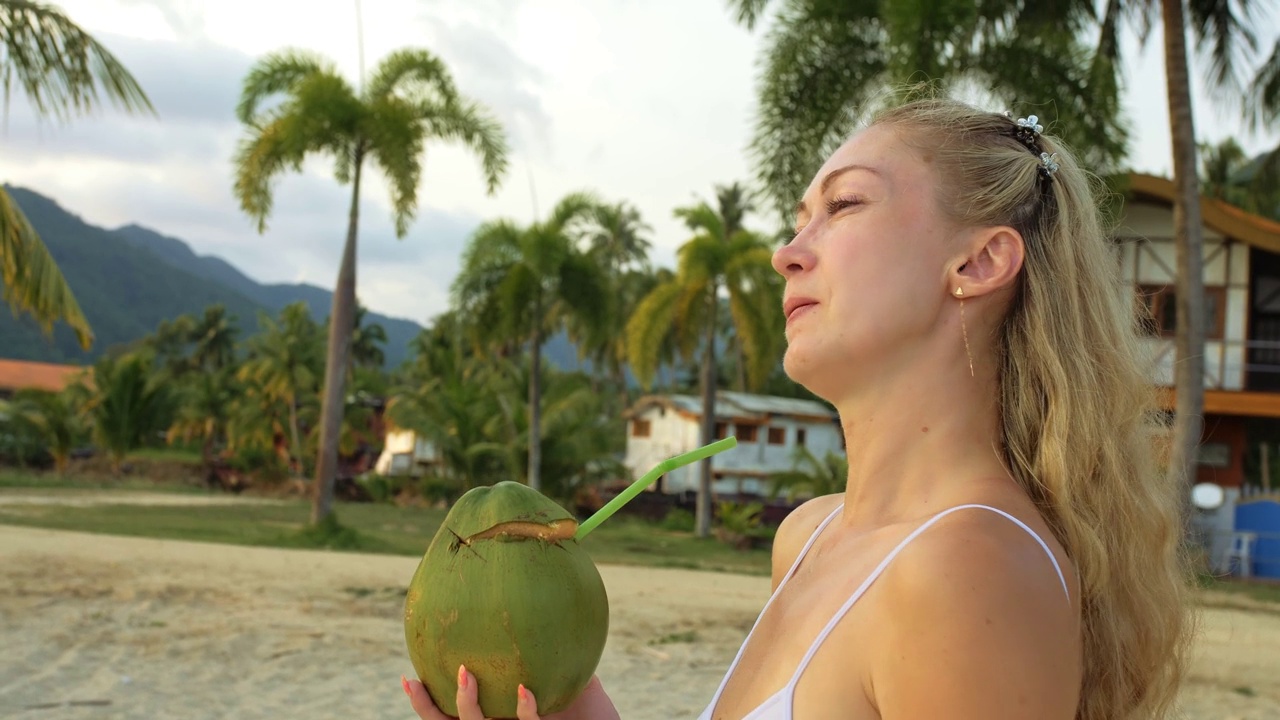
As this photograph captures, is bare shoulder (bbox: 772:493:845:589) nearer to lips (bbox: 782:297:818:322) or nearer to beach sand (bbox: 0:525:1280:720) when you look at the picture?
lips (bbox: 782:297:818:322)

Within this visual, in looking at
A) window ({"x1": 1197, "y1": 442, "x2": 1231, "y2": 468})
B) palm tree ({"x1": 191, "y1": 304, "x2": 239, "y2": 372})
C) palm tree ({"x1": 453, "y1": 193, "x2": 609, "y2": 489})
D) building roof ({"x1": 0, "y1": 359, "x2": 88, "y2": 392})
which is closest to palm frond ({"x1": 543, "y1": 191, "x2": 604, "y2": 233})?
palm tree ({"x1": 453, "y1": 193, "x2": 609, "y2": 489})

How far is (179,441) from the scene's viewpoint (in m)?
45.0

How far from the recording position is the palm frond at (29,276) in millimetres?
8047

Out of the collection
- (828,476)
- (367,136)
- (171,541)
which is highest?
(367,136)

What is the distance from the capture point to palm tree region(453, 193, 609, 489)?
1714 centimetres

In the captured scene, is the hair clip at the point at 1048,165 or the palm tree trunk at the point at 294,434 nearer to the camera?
the hair clip at the point at 1048,165

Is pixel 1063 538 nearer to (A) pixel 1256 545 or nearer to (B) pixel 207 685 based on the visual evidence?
(B) pixel 207 685

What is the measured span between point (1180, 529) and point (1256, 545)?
16.2 meters

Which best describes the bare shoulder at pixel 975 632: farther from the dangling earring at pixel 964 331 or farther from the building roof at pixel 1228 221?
the building roof at pixel 1228 221

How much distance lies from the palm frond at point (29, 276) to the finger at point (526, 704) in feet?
26.2

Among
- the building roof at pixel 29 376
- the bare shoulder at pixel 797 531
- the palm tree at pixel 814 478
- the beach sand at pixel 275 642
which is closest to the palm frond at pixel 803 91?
the beach sand at pixel 275 642

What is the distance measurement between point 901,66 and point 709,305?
8.50 m

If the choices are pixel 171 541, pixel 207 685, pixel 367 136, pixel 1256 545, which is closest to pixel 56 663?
pixel 207 685

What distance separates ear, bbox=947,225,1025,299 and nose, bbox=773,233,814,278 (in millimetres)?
164
